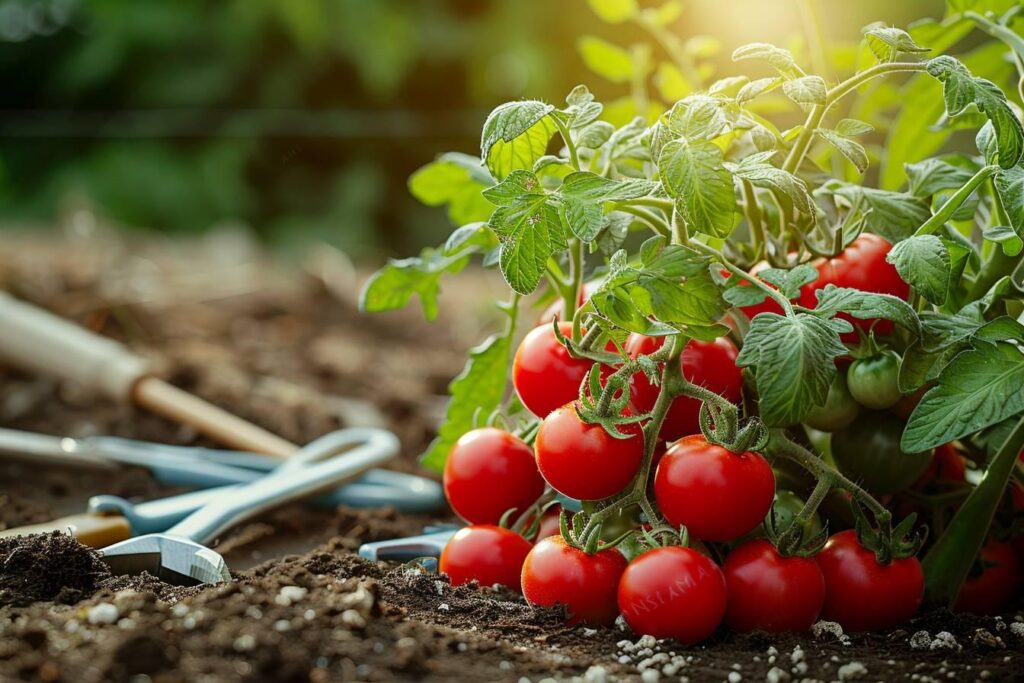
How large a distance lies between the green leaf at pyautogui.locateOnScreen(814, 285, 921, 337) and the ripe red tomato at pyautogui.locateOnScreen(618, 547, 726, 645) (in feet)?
0.88

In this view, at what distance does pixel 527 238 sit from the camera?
3.47ft

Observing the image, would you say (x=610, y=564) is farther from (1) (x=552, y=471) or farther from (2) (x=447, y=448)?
(2) (x=447, y=448)

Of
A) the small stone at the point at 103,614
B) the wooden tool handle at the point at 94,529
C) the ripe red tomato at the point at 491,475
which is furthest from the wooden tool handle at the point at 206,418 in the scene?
the small stone at the point at 103,614

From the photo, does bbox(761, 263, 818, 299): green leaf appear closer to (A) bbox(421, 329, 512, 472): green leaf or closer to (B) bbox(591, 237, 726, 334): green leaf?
(B) bbox(591, 237, 726, 334): green leaf

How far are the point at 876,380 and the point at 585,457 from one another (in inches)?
12.0

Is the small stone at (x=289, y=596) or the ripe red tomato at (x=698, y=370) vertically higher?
the ripe red tomato at (x=698, y=370)

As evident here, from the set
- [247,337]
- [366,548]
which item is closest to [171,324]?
[247,337]

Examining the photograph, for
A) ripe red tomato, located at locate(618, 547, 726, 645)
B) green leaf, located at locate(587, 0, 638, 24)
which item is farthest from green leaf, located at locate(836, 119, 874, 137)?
green leaf, located at locate(587, 0, 638, 24)

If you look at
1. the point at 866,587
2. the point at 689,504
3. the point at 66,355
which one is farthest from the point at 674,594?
the point at 66,355

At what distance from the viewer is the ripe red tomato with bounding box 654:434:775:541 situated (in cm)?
104

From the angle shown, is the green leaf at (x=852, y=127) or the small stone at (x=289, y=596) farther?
the green leaf at (x=852, y=127)

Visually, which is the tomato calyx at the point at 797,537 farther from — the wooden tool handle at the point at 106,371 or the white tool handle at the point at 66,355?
the white tool handle at the point at 66,355

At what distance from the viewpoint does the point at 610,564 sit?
1113 millimetres

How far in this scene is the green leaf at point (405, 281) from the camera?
1368 millimetres
